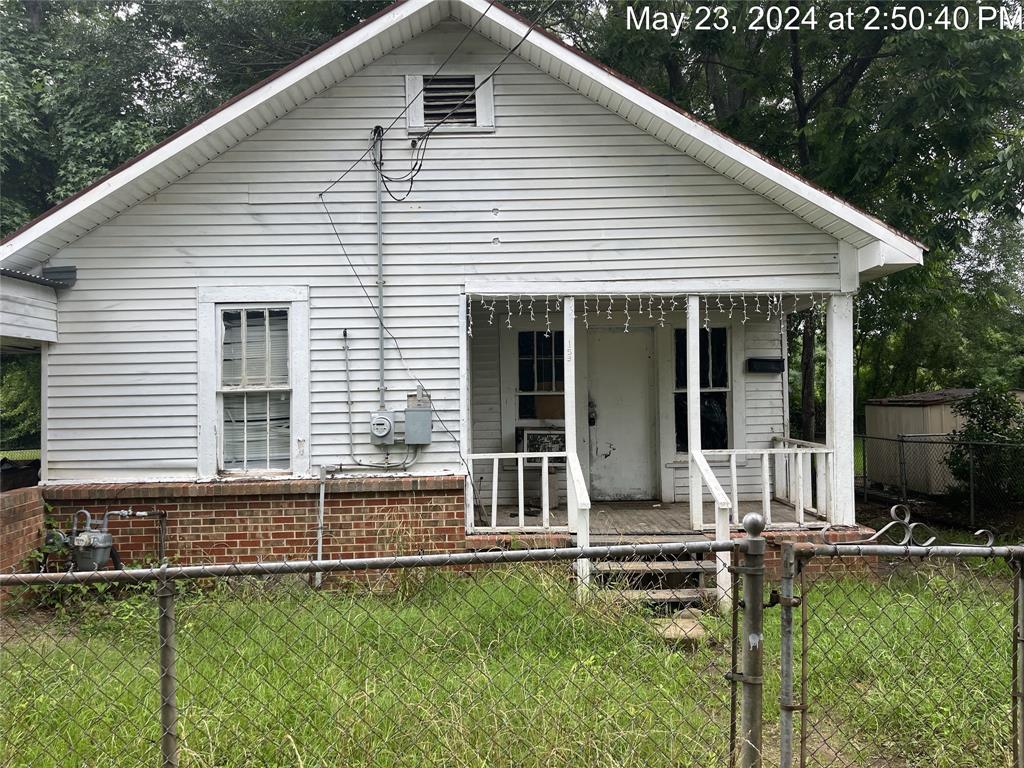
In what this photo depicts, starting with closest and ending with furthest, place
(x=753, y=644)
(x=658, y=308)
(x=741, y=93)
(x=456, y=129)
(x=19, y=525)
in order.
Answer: (x=753, y=644) → (x=19, y=525) → (x=456, y=129) → (x=658, y=308) → (x=741, y=93)

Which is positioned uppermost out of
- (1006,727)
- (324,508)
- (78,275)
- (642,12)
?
(642,12)

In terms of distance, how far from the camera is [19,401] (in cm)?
2403

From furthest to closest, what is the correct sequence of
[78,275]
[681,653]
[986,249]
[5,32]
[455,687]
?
[986,249] → [5,32] → [78,275] → [681,653] → [455,687]

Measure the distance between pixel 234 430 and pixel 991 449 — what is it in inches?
435

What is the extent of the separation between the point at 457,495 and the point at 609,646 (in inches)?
108

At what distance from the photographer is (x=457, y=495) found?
295 inches

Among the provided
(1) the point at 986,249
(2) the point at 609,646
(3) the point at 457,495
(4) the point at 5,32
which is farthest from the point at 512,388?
(1) the point at 986,249

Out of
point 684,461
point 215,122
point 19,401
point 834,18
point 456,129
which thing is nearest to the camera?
point 215,122

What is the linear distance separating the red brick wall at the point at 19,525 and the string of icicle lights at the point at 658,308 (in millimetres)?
4614

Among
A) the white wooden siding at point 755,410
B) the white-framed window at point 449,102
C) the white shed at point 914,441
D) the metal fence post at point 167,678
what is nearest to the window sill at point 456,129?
the white-framed window at point 449,102

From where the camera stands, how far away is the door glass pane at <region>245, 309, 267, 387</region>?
7.53 meters

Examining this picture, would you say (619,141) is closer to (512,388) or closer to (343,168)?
(343,168)

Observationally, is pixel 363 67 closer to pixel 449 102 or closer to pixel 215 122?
pixel 449 102

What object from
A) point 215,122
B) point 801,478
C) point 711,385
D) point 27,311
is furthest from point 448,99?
point 801,478
